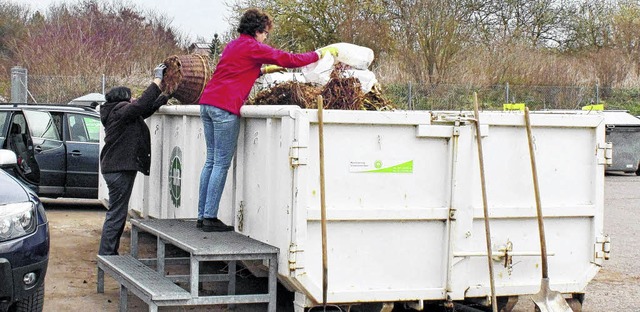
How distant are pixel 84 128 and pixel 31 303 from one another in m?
7.74

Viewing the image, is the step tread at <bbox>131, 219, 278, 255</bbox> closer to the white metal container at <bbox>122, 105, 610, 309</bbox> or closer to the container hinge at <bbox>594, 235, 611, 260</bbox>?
the white metal container at <bbox>122, 105, 610, 309</bbox>

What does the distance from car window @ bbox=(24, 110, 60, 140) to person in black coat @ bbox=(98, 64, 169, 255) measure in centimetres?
570

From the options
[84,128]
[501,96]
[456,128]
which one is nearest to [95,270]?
[456,128]

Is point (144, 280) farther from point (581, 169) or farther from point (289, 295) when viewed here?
point (581, 169)

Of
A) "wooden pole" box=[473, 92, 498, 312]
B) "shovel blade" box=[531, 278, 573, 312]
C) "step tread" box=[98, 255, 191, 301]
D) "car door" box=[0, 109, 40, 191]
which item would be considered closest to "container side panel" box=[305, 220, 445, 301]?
"wooden pole" box=[473, 92, 498, 312]

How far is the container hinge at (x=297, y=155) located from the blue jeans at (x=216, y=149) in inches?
43.2

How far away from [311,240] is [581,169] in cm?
223

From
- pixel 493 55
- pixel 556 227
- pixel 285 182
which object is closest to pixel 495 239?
pixel 556 227

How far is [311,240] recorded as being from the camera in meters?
6.54

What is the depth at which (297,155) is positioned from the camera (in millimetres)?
6398

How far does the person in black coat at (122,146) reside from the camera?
341 inches

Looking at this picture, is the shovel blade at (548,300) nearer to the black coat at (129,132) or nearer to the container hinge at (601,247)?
the container hinge at (601,247)

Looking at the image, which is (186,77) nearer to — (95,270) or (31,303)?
(95,270)

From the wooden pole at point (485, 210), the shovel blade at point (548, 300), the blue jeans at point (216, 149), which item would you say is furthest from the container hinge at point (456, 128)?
the blue jeans at point (216, 149)
